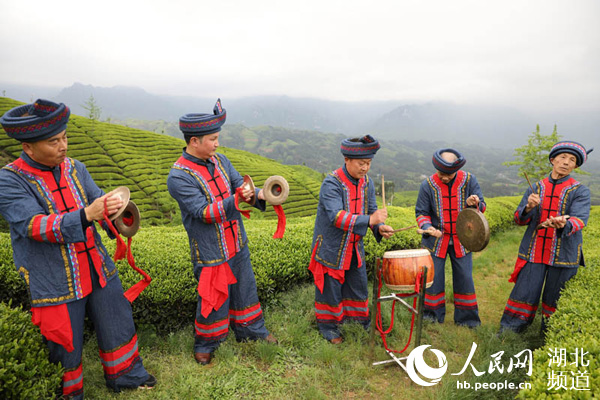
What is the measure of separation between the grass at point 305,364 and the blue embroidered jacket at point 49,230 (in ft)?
3.90

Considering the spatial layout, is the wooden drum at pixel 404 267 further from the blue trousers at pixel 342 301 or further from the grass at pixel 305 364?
the grass at pixel 305 364

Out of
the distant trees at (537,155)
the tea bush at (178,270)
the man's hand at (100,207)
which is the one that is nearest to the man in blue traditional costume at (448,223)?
the tea bush at (178,270)

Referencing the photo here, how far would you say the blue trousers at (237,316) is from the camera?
11.8ft

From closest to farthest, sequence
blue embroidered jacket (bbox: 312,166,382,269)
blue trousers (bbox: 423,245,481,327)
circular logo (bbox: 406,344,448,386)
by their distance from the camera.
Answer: circular logo (bbox: 406,344,448,386) → blue embroidered jacket (bbox: 312,166,382,269) → blue trousers (bbox: 423,245,481,327)

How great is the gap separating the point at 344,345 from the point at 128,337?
2342 millimetres

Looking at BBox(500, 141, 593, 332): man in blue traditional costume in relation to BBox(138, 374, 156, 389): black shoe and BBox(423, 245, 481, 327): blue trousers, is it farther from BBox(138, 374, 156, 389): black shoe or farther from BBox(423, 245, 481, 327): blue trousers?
BBox(138, 374, 156, 389): black shoe

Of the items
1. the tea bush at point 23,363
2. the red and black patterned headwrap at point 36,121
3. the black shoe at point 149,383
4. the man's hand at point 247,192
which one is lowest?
the black shoe at point 149,383

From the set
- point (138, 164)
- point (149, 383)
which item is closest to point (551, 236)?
point (149, 383)

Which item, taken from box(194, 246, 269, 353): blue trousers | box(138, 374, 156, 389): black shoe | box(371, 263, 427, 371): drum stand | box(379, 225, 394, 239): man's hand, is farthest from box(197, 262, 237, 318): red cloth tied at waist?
box(379, 225, 394, 239): man's hand

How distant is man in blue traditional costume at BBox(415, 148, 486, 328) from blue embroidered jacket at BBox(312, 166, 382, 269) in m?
0.88

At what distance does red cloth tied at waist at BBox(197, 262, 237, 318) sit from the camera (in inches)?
133

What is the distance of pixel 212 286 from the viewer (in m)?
3.42

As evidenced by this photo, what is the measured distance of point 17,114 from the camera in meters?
2.51

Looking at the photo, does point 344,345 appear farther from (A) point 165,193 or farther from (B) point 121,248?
(A) point 165,193
